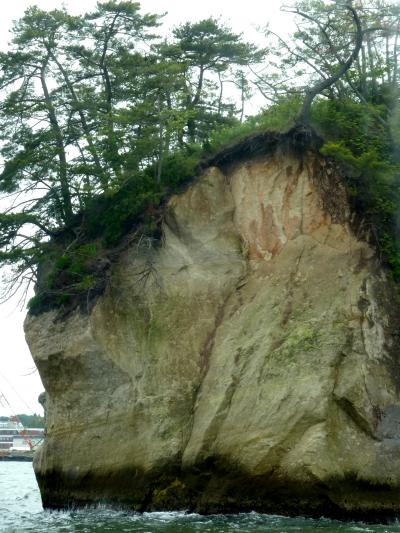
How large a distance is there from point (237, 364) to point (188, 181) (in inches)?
212

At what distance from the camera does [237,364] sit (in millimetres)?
18234

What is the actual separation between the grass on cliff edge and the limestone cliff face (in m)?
0.42

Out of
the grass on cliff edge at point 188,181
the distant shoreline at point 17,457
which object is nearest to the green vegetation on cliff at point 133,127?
the grass on cliff edge at point 188,181

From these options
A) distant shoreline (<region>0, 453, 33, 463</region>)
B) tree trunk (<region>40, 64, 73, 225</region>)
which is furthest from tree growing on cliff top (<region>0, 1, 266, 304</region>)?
distant shoreline (<region>0, 453, 33, 463</region>)

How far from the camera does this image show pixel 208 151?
21.5m

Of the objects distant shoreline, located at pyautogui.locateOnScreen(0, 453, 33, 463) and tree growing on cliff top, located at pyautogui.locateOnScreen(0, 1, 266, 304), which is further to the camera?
distant shoreline, located at pyautogui.locateOnScreen(0, 453, 33, 463)

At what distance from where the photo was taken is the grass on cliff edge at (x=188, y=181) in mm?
18672

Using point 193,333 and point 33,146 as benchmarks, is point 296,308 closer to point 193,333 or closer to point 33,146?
point 193,333

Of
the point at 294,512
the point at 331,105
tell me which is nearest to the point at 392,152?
the point at 331,105

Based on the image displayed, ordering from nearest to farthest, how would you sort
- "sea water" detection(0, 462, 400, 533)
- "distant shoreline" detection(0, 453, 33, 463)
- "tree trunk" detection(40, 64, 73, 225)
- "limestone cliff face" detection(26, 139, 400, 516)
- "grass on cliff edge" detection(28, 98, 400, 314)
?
"sea water" detection(0, 462, 400, 533)
"limestone cliff face" detection(26, 139, 400, 516)
"grass on cliff edge" detection(28, 98, 400, 314)
"tree trunk" detection(40, 64, 73, 225)
"distant shoreline" detection(0, 453, 33, 463)

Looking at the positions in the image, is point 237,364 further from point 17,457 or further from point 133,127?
point 17,457

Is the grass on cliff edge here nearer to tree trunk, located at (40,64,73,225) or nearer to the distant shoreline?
tree trunk, located at (40,64,73,225)

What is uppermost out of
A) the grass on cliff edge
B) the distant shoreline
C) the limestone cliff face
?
the grass on cliff edge

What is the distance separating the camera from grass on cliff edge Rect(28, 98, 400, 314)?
61.3 ft
